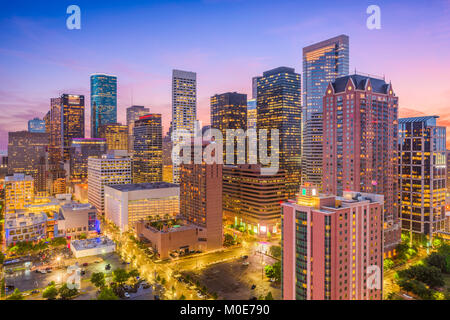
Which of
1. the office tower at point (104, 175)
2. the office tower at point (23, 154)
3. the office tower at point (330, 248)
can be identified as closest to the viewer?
the office tower at point (330, 248)

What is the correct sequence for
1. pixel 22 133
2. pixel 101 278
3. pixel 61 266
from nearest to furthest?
1. pixel 101 278
2. pixel 61 266
3. pixel 22 133

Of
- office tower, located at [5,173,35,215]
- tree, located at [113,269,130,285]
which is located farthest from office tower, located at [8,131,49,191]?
tree, located at [113,269,130,285]

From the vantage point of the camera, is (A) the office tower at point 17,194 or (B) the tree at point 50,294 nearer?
(B) the tree at point 50,294

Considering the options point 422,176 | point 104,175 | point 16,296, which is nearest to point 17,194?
point 104,175

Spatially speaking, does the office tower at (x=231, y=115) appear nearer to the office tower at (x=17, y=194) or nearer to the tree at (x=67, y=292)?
the office tower at (x=17, y=194)

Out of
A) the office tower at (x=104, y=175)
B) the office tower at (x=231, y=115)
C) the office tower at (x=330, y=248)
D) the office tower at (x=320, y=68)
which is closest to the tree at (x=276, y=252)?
the office tower at (x=330, y=248)
